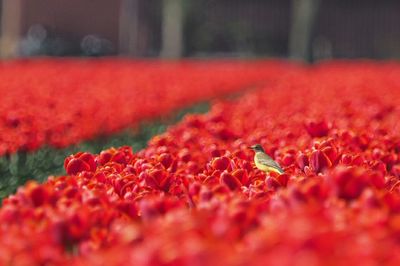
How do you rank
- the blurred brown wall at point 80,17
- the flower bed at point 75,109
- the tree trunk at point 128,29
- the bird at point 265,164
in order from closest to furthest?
1. the bird at point 265,164
2. the flower bed at point 75,109
3. the blurred brown wall at point 80,17
4. the tree trunk at point 128,29

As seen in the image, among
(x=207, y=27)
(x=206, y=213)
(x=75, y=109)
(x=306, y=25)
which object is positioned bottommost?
(x=207, y=27)

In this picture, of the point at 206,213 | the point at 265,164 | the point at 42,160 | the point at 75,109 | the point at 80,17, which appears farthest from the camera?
the point at 80,17

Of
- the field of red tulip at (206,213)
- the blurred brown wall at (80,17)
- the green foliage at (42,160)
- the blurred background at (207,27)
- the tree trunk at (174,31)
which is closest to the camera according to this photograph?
the field of red tulip at (206,213)

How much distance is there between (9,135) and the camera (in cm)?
535

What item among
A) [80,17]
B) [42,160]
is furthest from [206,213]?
[80,17]

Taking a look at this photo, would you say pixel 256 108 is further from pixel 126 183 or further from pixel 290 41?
pixel 290 41

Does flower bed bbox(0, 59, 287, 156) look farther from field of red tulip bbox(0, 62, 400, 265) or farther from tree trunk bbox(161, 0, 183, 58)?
tree trunk bbox(161, 0, 183, 58)

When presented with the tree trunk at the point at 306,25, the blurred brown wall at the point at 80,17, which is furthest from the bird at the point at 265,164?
the blurred brown wall at the point at 80,17

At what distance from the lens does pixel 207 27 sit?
120ft

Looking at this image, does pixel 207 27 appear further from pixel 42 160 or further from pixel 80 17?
pixel 42 160

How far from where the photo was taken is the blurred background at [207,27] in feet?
119

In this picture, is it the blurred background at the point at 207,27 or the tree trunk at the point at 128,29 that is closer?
the blurred background at the point at 207,27

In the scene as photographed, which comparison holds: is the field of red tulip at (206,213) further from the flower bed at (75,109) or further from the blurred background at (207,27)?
the blurred background at (207,27)

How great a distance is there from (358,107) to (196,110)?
3.40 m
